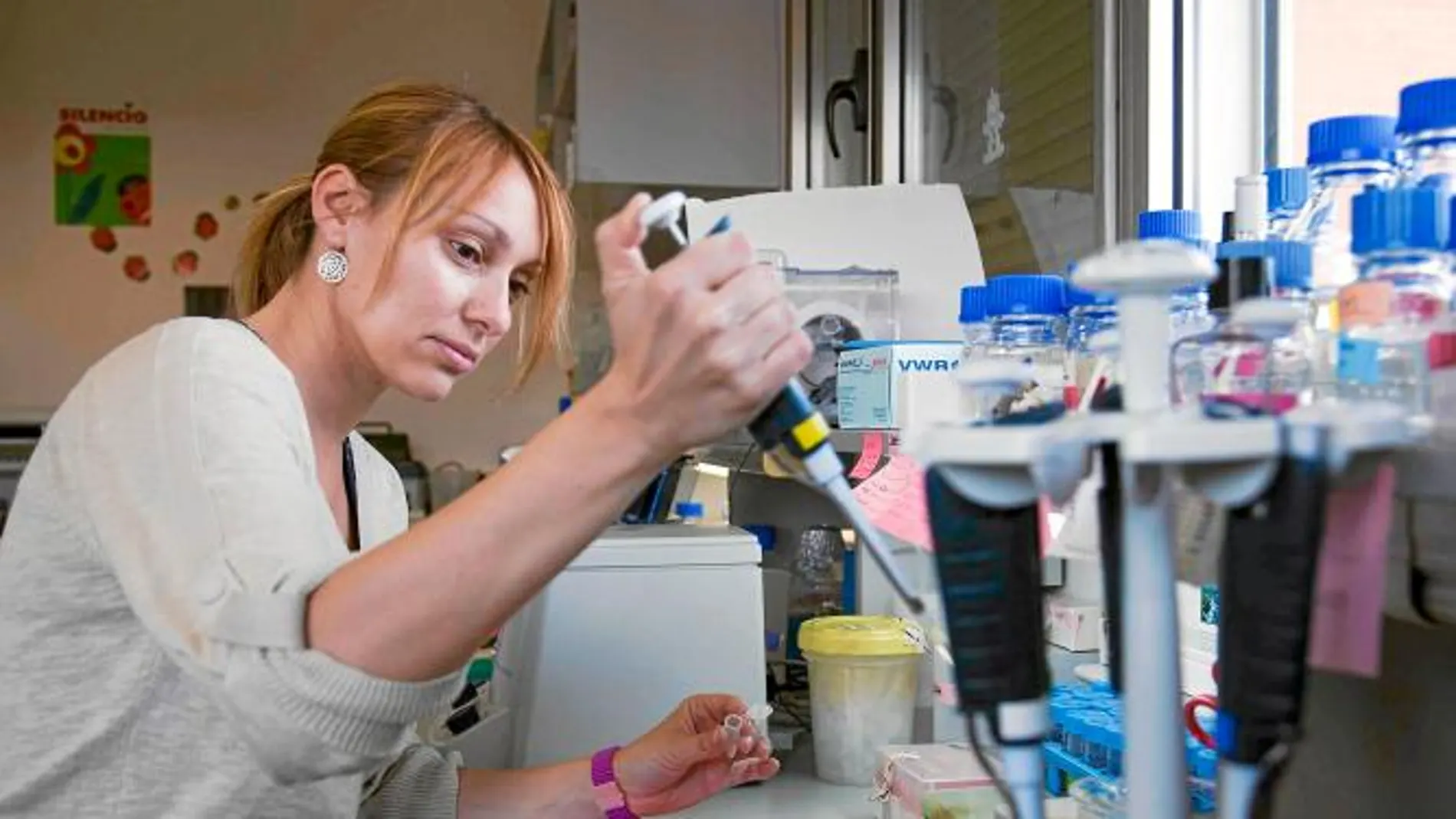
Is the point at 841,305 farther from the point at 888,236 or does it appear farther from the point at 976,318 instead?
the point at 976,318

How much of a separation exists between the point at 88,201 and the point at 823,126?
296 cm

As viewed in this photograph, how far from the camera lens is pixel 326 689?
0.74 metres

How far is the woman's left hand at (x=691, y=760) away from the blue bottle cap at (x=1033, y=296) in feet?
1.52

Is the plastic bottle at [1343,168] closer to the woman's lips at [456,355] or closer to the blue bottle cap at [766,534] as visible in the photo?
the woman's lips at [456,355]

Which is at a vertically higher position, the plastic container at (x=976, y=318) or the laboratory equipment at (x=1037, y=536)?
the plastic container at (x=976, y=318)

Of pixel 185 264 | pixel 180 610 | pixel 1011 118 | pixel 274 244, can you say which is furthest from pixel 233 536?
pixel 185 264

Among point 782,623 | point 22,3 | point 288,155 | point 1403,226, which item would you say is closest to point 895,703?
point 782,623

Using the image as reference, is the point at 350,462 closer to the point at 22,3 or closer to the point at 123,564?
the point at 123,564

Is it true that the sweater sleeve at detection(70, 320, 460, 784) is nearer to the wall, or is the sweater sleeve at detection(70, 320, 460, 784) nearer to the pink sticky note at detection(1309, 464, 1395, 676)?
the pink sticky note at detection(1309, 464, 1395, 676)

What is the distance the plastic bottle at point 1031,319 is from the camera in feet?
3.71

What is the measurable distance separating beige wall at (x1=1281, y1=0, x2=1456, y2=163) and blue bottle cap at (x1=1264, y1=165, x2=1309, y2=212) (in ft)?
1.47

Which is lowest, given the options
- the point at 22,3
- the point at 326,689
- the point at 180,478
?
the point at 326,689

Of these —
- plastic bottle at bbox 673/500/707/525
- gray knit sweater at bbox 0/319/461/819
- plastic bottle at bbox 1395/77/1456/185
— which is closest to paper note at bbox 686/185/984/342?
plastic bottle at bbox 673/500/707/525

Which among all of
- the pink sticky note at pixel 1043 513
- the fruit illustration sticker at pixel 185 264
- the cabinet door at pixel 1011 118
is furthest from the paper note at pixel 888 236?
the fruit illustration sticker at pixel 185 264
